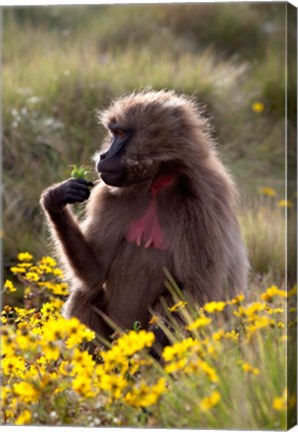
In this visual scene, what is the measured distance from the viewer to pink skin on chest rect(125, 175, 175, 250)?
16.2 ft

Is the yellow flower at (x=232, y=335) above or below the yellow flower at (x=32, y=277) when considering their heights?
below

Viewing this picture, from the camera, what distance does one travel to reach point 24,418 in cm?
412

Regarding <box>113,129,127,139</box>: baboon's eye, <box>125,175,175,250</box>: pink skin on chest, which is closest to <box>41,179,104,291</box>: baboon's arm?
<box>125,175,175,250</box>: pink skin on chest

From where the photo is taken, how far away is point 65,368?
4.16 meters

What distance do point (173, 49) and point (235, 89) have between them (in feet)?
4.51

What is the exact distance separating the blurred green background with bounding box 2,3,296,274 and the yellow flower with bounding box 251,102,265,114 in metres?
0.01

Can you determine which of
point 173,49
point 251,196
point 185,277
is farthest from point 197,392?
point 173,49

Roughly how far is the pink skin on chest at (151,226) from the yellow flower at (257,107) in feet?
15.0

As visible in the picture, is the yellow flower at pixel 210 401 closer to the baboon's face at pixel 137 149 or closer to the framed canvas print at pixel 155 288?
the framed canvas print at pixel 155 288

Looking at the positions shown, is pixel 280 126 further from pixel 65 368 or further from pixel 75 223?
pixel 65 368

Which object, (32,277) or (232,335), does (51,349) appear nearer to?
(232,335)

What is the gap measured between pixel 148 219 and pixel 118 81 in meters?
4.07

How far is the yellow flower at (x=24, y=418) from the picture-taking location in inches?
160

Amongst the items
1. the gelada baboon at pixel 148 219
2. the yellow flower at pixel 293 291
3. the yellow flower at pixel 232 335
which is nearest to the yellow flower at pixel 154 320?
the gelada baboon at pixel 148 219
